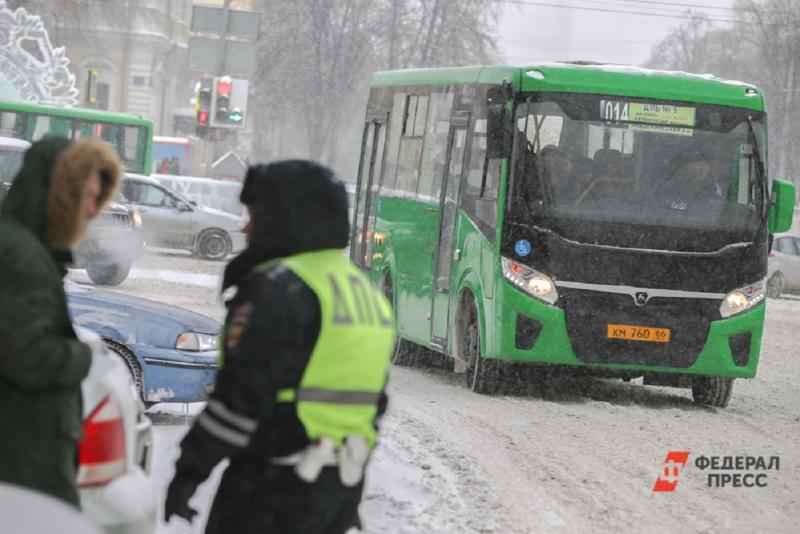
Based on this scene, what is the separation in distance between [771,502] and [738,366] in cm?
443

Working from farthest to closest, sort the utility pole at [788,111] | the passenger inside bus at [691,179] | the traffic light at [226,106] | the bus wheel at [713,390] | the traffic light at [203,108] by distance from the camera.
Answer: the utility pole at [788,111]
the traffic light at [203,108]
the traffic light at [226,106]
the bus wheel at [713,390]
the passenger inside bus at [691,179]

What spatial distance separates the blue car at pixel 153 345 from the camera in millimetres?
10336

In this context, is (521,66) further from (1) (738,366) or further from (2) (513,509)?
(2) (513,509)

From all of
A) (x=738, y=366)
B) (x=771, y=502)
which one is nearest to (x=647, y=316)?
(x=738, y=366)

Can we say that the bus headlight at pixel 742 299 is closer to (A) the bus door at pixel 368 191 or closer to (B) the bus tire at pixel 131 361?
(A) the bus door at pixel 368 191

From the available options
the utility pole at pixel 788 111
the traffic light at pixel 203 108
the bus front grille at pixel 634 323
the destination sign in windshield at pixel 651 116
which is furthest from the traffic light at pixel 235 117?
the utility pole at pixel 788 111

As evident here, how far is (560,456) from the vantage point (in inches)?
427

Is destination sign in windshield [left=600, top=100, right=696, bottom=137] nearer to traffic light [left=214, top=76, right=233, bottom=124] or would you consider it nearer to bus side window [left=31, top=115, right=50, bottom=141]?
traffic light [left=214, top=76, right=233, bottom=124]

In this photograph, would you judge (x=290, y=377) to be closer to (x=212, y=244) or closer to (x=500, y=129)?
(x=500, y=129)

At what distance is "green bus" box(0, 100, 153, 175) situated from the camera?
126ft

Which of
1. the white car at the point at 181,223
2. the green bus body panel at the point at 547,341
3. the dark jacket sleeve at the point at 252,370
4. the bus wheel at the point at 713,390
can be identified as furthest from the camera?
the white car at the point at 181,223

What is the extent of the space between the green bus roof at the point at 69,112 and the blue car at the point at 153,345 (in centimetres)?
2875

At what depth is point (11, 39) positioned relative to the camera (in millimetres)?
43812

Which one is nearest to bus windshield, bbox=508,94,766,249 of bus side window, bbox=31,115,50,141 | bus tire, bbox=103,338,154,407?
bus tire, bbox=103,338,154,407
